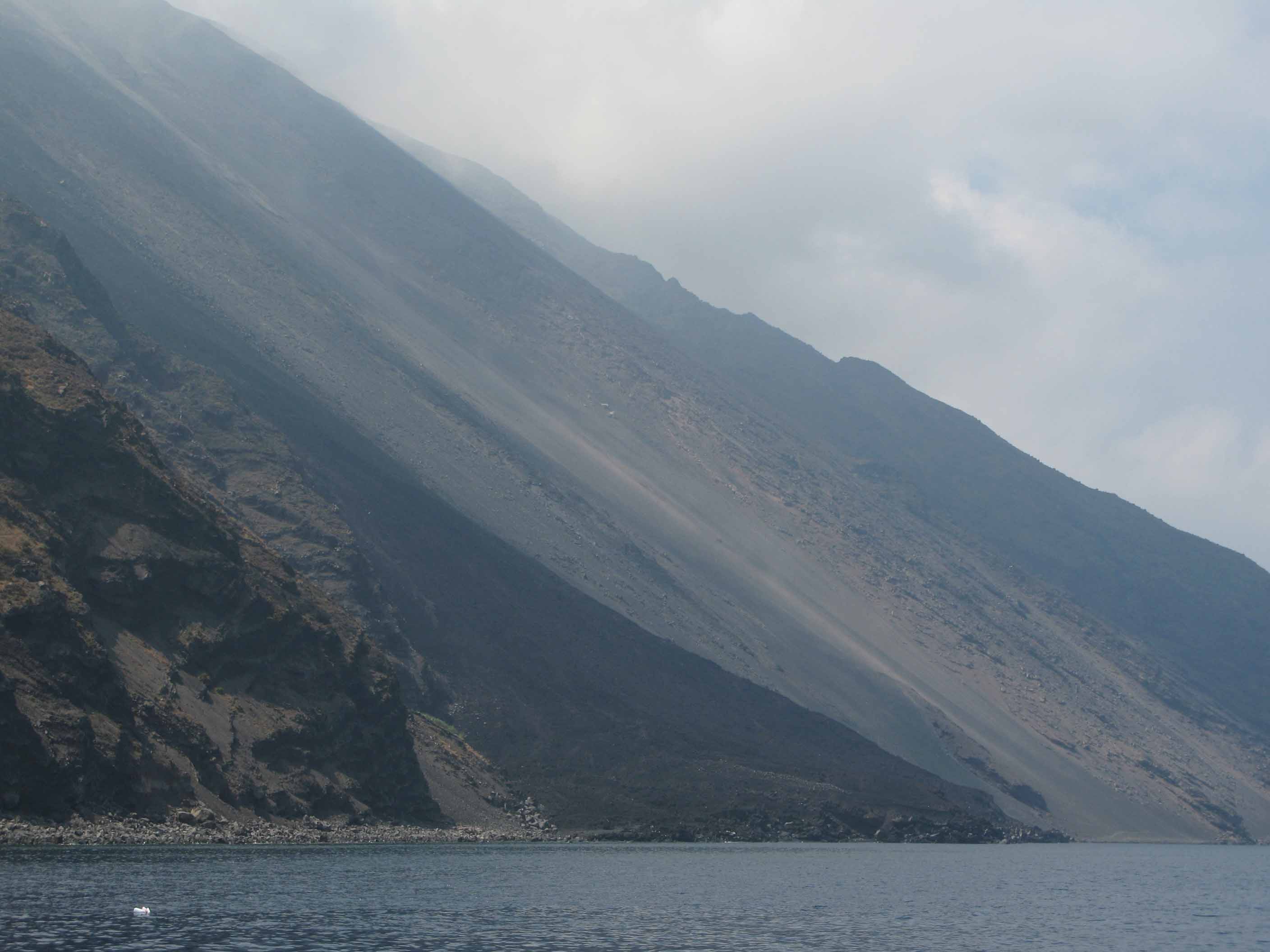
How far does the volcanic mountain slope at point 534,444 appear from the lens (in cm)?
9725

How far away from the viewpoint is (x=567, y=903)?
36375 millimetres

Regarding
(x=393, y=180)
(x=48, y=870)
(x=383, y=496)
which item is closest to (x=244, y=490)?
(x=383, y=496)

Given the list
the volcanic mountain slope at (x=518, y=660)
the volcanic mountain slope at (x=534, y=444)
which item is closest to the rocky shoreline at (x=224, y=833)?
the volcanic mountain slope at (x=518, y=660)

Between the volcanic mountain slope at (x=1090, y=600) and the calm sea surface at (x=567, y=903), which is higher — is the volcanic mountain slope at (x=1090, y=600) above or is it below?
above

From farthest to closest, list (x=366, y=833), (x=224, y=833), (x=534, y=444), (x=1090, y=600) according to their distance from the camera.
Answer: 1. (x=1090, y=600)
2. (x=534, y=444)
3. (x=366, y=833)
4. (x=224, y=833)

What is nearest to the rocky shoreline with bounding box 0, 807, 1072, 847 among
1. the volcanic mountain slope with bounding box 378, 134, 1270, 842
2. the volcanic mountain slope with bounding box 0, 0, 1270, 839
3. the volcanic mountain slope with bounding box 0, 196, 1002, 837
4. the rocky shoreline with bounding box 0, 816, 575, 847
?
the rocky shoreline with bounding box 0, 816, 575, 847

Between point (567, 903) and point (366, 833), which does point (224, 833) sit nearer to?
point (366, 833)

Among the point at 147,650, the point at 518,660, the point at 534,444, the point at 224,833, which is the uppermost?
the point at 534,444

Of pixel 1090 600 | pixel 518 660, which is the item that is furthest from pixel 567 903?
pixel 1090 600

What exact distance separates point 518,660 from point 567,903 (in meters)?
49.8

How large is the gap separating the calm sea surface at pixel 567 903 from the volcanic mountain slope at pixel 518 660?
17216 millimetres

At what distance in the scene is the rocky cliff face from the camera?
4078cm

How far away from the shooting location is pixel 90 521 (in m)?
52.8

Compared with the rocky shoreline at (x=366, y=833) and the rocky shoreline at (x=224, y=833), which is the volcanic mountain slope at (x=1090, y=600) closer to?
the rocky shoreline at (x=366, y=833)
